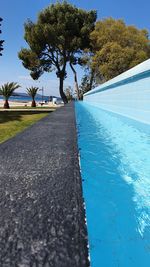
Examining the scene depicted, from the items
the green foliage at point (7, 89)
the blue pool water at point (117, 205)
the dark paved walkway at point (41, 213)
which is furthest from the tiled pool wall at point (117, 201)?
the green foliage at point (7, 89)

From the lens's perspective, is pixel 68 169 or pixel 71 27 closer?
pixel 68 169

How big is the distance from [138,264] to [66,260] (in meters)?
0.66

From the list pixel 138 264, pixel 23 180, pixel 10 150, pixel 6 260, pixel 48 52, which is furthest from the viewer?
pixel 48 52

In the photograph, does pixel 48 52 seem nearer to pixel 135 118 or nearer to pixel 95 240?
pixel 135 118

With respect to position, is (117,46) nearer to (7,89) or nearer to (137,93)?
(7,89)

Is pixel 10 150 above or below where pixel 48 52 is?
below

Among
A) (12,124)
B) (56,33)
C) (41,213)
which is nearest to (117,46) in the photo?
(56,33)

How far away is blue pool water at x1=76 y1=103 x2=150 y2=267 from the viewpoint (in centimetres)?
138

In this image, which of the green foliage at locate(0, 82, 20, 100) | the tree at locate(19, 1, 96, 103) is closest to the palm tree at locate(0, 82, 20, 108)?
the green foliage at locate(0, 82, 20, 100)

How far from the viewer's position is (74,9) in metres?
27.1

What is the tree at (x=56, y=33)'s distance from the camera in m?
26.2

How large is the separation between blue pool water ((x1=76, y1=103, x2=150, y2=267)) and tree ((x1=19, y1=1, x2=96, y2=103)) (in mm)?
25061

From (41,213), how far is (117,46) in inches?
881

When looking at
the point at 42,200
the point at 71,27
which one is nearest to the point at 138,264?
the point at 42,200
